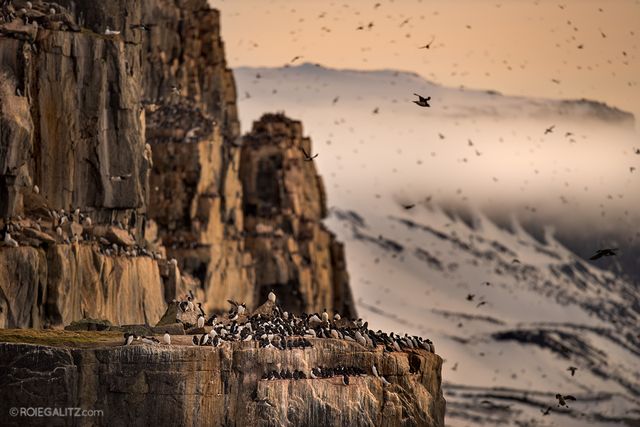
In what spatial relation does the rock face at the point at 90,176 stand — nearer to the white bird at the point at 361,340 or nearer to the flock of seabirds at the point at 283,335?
the flock of seabirds at the point at 283,335

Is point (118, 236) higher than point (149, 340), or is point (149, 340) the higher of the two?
point (118, 236)

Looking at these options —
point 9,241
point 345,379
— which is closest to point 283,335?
point 345,379

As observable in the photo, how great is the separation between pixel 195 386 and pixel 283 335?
7476 millimetres

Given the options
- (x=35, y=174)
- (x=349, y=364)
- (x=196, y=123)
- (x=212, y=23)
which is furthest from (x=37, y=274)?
(x=212, y=23)

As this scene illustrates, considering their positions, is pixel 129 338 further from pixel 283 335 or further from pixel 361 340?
pixel 361 340

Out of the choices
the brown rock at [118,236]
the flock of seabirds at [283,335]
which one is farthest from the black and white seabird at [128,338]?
the brown rock at [118,236]

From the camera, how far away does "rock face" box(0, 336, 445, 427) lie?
89.7 metres

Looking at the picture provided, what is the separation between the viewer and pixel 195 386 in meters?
91.8

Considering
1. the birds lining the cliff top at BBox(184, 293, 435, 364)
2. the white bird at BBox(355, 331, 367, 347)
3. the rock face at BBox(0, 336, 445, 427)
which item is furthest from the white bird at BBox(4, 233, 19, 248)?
the white bird at BBox(355, 331, 367, 347)

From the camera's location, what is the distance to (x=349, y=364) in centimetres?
9800

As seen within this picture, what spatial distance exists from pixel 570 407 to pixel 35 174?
290 feet

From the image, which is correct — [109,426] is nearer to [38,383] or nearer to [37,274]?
[38,383]

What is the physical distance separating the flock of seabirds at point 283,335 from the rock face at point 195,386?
0.43m

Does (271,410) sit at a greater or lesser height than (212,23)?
lesser
